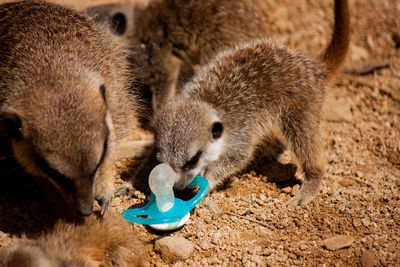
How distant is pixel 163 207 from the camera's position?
3078 millimetres

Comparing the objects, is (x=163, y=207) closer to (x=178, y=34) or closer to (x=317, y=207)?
(x=317, y=207)

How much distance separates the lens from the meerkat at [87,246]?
2.41 m

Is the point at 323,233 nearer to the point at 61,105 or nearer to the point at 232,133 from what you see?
the point at 232,133

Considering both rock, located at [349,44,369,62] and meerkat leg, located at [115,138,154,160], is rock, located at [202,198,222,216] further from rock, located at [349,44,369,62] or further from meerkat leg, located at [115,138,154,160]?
rock, located at [349,44,369,62]

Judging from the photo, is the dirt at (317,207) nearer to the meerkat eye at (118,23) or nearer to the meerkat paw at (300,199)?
the meerkat paw at (300,199)

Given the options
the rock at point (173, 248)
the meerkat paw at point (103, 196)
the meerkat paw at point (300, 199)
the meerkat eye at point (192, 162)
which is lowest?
the meerkat paw at point (300, 199)

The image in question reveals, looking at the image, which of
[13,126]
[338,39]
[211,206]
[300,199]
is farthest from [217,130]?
[13,126]

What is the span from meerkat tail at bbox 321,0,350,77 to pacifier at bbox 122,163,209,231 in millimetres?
1811

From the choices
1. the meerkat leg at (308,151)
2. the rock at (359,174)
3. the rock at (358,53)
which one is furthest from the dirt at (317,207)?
the rock at (358,53)

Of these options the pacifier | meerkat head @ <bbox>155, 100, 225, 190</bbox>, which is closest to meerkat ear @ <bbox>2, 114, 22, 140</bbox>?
the pacifier

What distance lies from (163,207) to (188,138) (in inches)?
23.5

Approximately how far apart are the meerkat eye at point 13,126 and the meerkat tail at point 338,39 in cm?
270

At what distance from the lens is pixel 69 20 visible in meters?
3.59

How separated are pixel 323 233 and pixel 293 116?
1047 millimetres
